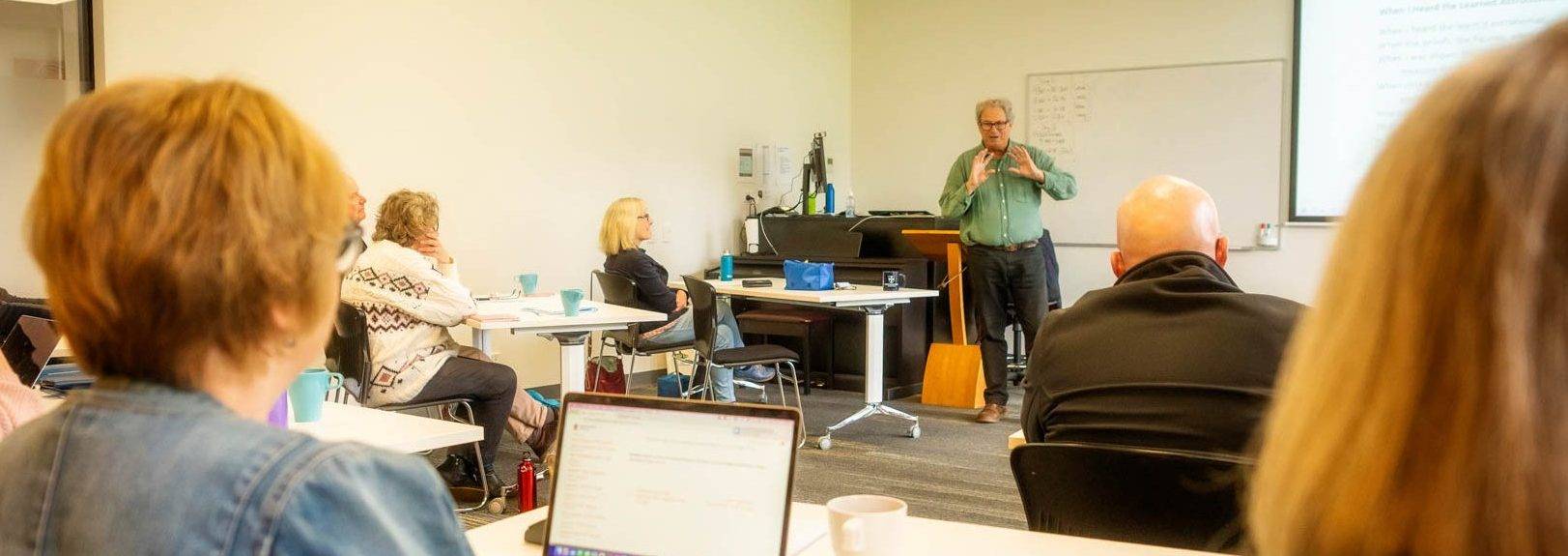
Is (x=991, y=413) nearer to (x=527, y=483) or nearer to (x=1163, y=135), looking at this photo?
(x=1163, y=135)

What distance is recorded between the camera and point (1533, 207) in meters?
0.50

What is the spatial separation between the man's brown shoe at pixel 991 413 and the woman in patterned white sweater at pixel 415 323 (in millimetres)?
2543

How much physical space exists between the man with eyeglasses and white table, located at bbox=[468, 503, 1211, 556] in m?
4.29

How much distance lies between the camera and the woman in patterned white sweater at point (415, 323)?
13.2 ft

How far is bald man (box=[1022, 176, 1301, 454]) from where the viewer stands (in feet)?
6.15

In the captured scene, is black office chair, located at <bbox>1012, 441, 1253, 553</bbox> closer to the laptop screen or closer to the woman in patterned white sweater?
the laptop screen

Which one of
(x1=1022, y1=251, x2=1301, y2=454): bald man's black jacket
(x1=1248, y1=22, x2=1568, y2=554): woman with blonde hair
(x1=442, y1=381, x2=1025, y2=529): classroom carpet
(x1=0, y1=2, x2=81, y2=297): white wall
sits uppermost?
(x1=0, y1=2, x2=81, y2=297): white wall

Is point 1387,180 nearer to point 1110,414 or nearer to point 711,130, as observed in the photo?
point 1110,414

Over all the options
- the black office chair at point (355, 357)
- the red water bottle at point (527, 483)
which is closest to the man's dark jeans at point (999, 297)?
the black office chair at point (355, 357)

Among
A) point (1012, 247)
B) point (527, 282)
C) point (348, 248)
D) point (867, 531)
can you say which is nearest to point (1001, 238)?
point (1012, 247)

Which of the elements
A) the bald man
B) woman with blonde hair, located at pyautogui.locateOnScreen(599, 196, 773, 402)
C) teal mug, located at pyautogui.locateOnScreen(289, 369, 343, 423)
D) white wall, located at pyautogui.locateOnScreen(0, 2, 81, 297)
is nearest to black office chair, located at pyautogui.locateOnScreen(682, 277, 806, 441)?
woman with blonde hair, located at pyautogui.locateOnScreen(599, 196, 773, 402)

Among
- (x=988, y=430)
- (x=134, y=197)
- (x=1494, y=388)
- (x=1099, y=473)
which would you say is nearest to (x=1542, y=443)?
(x=1494, y=388)

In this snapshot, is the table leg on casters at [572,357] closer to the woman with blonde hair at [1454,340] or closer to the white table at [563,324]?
the white table at [563,324]

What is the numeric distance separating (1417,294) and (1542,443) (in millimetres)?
79
